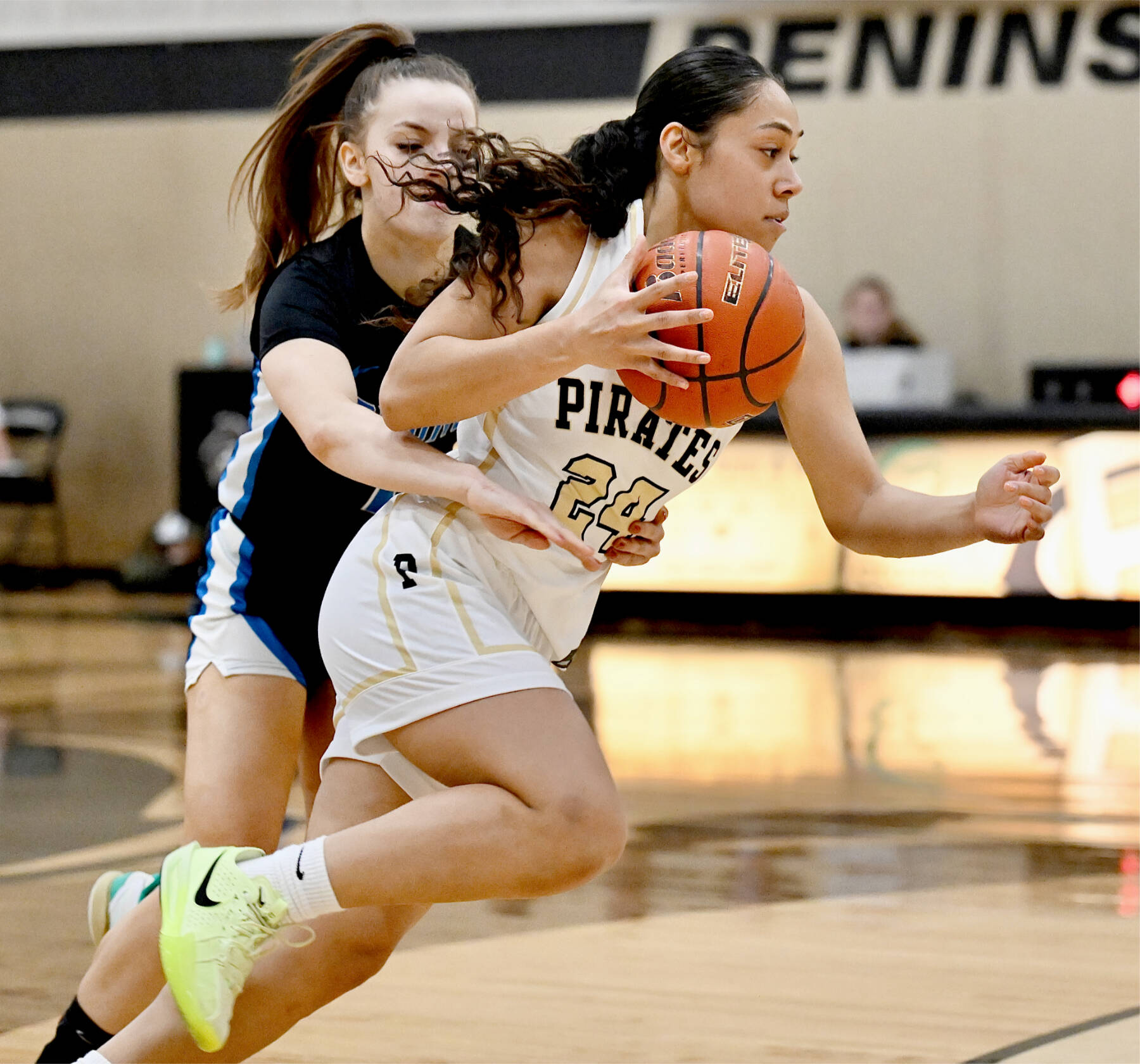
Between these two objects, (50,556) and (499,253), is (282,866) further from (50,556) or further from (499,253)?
(50,556)

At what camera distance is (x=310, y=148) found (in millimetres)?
2740

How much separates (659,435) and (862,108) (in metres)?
10.2

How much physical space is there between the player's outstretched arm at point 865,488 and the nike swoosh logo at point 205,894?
1.00m

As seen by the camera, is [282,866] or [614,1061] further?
[614,1061]

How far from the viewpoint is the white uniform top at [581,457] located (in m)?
2.04

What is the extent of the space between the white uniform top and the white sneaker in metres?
1.03

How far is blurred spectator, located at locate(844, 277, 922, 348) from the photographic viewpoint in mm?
10492

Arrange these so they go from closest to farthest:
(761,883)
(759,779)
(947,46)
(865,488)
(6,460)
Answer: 1. (865,488)
2. (761,883)
3. (759,779)
4. (947,46)
5. (6,460)

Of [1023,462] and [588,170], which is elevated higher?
[588,170]

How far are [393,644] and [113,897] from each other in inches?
41.4

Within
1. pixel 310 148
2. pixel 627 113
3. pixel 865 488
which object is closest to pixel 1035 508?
pixel 865 488

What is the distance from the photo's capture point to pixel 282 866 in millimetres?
2018

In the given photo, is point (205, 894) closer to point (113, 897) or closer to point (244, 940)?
point (244, 940)

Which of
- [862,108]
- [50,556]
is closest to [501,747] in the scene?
[862,108]
